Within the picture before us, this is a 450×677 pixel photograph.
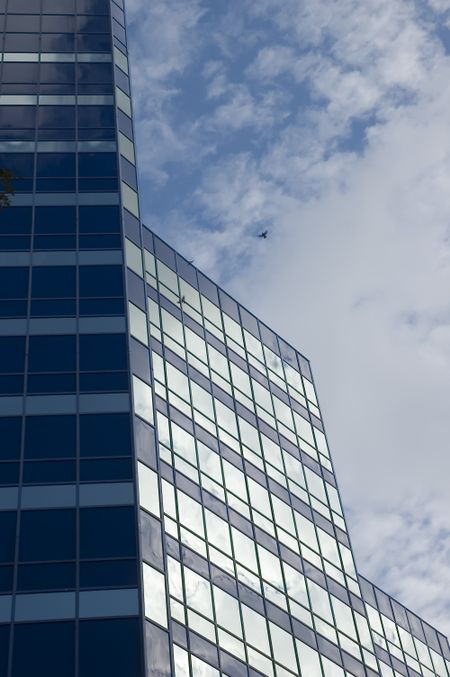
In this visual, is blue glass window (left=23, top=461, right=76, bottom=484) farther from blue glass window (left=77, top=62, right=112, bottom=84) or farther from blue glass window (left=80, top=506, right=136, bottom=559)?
blue glass window (left=77, top=62, right=112, bottom=84)

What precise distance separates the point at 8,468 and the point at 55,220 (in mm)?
14301

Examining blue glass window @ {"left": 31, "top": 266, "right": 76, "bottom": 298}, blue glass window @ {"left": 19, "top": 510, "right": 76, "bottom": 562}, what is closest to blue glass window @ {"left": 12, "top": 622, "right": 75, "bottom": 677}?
blue glass window @ {"left": 19, "top": 510, "right": 76, "bottom": 562}

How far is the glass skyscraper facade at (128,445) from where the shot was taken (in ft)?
105

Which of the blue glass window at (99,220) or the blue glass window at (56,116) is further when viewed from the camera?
the blue glass window at (56,116)

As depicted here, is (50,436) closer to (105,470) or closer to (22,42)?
(105,470)

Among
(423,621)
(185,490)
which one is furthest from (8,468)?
(423,621)

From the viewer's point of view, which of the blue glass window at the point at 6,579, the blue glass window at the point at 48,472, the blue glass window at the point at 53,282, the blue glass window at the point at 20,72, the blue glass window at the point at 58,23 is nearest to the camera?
the blue glass window at the point at 6,579

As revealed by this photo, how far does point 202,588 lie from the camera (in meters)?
36.2

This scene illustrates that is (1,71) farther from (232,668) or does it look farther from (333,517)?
(232,668)

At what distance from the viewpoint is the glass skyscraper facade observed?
31859 millimetres

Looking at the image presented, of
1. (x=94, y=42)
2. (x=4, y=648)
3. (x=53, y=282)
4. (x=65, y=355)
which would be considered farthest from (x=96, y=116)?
(x=4, y=648)

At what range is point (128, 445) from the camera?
36000 mm

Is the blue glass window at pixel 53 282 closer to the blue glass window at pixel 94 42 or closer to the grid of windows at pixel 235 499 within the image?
the grid of windows at pixel 235 499

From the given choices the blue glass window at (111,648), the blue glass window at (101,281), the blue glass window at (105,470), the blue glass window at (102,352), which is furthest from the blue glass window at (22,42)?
the blue glass window at (111,648)
